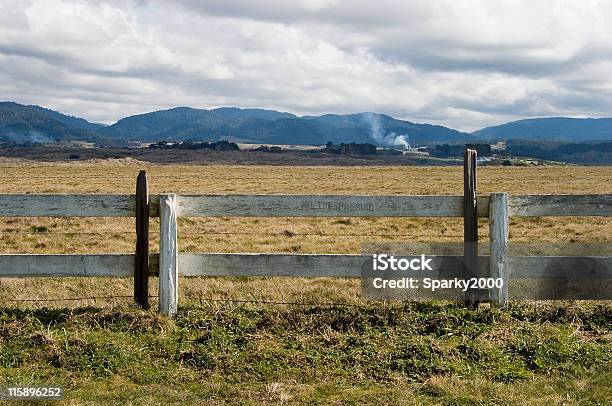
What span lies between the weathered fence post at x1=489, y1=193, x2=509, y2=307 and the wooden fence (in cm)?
1

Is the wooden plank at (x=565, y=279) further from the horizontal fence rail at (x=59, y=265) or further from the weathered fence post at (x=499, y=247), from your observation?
the horizontal fence rail at (x=59, y=265)

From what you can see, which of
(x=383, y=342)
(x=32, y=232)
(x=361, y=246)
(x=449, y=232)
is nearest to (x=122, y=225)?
(x=32, y=232)

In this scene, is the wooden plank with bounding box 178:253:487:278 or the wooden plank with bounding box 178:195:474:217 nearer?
the wooden plank with bounding box 178:253:487:278

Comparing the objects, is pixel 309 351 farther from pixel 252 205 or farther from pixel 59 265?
pixel 59 265

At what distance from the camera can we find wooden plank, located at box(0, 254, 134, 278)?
7.48 metres

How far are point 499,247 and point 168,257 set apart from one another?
4071 millimetres

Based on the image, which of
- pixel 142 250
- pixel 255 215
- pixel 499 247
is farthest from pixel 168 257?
pixel 499 247

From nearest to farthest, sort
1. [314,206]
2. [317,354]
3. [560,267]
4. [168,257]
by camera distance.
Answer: [317,354] < [168,257] < [314,206] < [560,267]

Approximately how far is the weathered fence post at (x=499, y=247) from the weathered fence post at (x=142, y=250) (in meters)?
4.27

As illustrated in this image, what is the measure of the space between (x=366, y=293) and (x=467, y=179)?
194 centimetres

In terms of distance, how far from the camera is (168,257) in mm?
7465

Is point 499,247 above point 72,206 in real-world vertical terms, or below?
below

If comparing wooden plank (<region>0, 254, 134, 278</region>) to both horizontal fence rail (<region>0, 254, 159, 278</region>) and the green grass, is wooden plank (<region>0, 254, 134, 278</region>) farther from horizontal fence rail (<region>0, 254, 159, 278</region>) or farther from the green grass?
the green grass

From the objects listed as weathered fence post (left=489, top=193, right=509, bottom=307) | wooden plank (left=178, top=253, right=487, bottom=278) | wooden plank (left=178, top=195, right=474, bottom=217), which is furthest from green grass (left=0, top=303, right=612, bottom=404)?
wooden plank (left=178, top=195, right=474, bottom=217)
